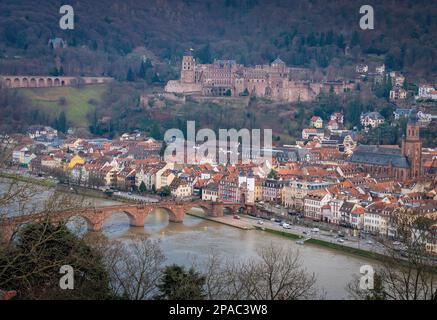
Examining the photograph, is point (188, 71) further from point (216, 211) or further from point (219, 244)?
point (219, 244)

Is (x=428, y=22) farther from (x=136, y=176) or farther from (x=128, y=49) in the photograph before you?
(x=136, y=176)

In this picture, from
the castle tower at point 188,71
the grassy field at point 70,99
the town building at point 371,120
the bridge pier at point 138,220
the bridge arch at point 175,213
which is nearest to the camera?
the bridge pier at point 138,220

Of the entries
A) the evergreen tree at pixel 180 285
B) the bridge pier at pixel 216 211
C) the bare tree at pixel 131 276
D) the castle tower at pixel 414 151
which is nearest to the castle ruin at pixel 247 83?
the castle tower at pixel 414 151

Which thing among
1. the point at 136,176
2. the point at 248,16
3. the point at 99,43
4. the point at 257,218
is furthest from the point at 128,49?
the point at 257,218

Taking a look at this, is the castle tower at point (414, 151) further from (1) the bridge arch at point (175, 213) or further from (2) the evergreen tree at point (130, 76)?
(2) the evergreen tree at point (130, 76)

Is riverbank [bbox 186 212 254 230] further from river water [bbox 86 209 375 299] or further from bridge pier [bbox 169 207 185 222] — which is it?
bridge pier [bbox 169 207 185 222]

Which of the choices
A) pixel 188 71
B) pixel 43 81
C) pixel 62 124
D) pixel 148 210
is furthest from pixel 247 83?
pixel 148 210
